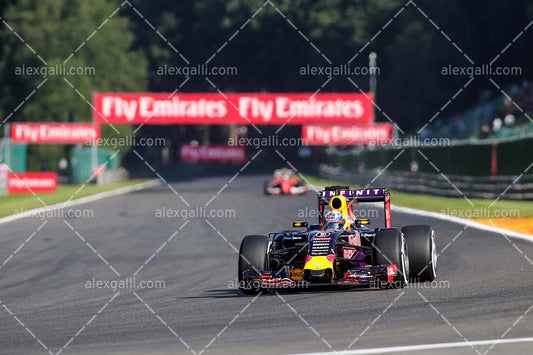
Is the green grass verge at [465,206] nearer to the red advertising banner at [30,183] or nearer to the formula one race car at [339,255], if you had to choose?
the formula one race car at [339,255]

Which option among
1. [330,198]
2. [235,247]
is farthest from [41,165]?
[330,198]

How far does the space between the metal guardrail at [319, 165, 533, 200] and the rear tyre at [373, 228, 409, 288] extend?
20771 millimetres

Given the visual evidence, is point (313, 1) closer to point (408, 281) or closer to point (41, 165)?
point (41, 165)

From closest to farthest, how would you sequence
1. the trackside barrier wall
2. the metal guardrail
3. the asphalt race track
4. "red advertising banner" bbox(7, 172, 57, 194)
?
the asphalt race track, the trackside barrier wall, the metal guardrail, "red advertising banner" bbox(7, 172, 57, 194)

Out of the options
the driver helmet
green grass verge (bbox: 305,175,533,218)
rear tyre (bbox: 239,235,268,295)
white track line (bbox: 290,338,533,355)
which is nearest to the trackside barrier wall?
green grass verge (bbox: 305,175,533,218)

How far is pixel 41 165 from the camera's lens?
7762 cm

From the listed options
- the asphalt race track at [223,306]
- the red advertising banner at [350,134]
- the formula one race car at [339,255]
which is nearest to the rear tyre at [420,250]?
the formula one race car at [339,255]

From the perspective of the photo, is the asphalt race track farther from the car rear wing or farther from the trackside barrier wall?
the trackside barrier wall

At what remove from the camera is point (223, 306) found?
11.4 metres

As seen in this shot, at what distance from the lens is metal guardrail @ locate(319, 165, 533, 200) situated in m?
33.3

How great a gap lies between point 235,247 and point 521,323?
11179 millimetres

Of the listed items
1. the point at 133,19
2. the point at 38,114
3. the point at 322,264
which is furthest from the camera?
the point at 133,19

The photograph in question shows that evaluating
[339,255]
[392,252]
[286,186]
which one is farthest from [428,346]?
[286,186]

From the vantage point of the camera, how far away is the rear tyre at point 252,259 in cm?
1236
